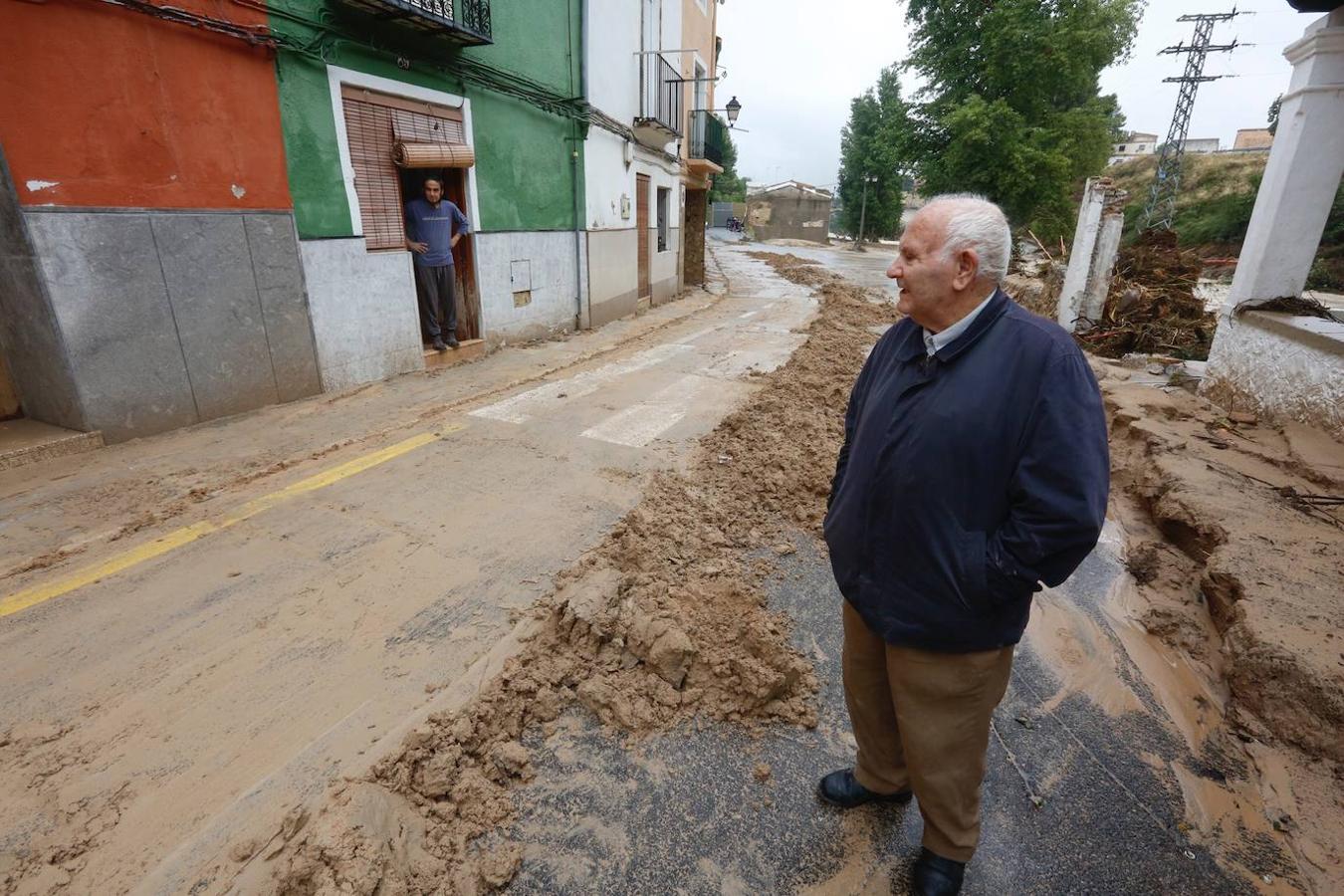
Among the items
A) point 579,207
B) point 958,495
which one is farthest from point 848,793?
point 579,207

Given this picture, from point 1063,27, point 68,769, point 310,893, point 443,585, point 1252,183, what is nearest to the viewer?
point 310,893

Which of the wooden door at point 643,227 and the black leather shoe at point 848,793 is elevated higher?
the wooden door at point 643,227

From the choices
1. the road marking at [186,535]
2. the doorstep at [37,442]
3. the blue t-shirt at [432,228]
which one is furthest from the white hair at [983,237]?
the blue t-shirt at [432,228]

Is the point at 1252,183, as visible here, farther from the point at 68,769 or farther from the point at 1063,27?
the point at 68,769

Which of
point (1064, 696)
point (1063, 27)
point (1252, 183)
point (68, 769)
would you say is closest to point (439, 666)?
point (68, 769)

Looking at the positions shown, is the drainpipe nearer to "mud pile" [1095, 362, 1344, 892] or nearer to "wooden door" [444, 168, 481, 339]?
"wooden door" [444, 168, 481, 339]

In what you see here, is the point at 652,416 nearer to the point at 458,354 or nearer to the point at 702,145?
the point at 458,354

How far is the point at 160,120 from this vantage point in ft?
15.3

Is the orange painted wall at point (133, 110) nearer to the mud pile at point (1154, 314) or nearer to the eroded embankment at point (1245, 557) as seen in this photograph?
the eroded embankment at point (1245, 557)

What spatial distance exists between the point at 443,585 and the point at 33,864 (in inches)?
62.0

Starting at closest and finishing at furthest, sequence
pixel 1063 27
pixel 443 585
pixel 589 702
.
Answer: pixel 589 702, pixel 443 585, pixel 1063 27

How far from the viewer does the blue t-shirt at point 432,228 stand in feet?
23.2

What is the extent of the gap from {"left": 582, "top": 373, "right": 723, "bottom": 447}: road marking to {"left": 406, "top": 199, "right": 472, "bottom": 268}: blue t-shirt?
3.15 metres

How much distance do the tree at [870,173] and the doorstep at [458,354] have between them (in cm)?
4488
